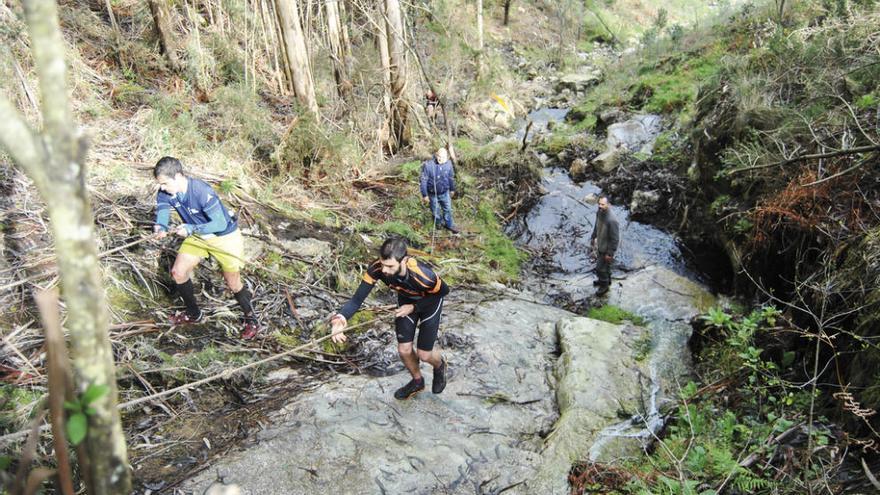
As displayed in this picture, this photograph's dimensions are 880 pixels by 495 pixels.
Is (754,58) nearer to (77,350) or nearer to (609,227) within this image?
(609,227)

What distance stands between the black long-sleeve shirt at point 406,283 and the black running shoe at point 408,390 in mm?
887

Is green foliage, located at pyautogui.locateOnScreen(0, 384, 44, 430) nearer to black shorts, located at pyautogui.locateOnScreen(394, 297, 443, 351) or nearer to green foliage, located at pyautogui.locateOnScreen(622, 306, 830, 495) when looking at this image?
black shorts, located at pyautogui.locateOnScreen(394, 297, 443, 351)

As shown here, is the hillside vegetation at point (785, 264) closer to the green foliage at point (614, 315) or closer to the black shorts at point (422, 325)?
the green foliage at point (614, 315)

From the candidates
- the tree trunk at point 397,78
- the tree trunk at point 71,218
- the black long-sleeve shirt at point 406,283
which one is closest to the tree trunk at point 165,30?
the tree trunk at point 397,78

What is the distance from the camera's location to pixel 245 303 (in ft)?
16.7

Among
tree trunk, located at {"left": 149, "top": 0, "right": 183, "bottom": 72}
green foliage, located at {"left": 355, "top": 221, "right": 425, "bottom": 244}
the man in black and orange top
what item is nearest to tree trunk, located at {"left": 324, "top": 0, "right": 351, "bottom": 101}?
tree trunk, located at {"left": 149, "top": 0, "right": 183, "bottom": 72}

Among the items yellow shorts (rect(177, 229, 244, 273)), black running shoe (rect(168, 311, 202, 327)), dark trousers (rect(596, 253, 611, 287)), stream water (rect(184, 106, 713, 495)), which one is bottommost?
dark trousers (rect(596, 253, 611, 287))

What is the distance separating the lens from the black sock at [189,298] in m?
4.82

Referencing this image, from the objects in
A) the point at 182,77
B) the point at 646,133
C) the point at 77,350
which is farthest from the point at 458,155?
the point at 77,350

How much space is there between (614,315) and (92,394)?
7.39 m

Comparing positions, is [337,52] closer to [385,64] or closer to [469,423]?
[385,64]

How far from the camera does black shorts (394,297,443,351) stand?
180 inches

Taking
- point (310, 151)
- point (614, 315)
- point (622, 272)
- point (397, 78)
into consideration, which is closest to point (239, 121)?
point (310, 151)

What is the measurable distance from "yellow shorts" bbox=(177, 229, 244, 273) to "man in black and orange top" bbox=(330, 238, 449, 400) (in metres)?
1.28
